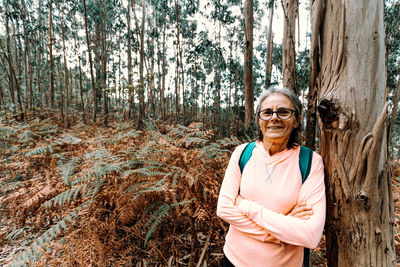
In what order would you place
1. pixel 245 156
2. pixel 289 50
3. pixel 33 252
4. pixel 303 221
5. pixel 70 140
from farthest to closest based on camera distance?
pixel 70 140, pixel 289 50, pixel 33 252, pixel 245 156, pixel 303 221

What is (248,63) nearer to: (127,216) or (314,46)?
(314,46)

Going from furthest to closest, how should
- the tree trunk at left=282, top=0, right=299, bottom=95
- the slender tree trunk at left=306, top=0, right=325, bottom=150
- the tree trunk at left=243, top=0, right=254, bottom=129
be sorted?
the tree trunk at left=243, top=0, right=254, bottom=129 → the tree trunk at left=282, top=0, right=299, bottom=95 → the slender tree trunk at left=306, top=0, right=325, bottom=150

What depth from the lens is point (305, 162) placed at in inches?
47.8

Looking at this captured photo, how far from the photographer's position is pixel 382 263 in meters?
1.06

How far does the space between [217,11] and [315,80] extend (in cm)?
1324

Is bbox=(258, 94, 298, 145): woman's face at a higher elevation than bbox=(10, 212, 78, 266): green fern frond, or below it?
higher

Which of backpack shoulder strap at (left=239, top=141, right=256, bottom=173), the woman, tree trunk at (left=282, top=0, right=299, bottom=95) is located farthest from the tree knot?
tree trunk at (left=282, top=0, right=299, bottom=95)

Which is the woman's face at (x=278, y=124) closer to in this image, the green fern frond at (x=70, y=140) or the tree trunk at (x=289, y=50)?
the tree trunk at (x=289, y=50)

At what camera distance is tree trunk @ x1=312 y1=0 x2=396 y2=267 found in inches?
42.0

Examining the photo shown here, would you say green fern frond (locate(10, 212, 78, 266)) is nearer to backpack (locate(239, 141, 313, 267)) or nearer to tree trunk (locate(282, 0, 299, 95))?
backpack (locate(239, 141, 313, 267))

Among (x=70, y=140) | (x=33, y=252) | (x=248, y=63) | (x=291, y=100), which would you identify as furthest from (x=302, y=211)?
(x=248, y=63)

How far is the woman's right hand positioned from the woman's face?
0.43 metres

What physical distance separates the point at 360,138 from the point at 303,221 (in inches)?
23.3

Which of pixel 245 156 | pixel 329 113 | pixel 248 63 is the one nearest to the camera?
pixel 329 113
